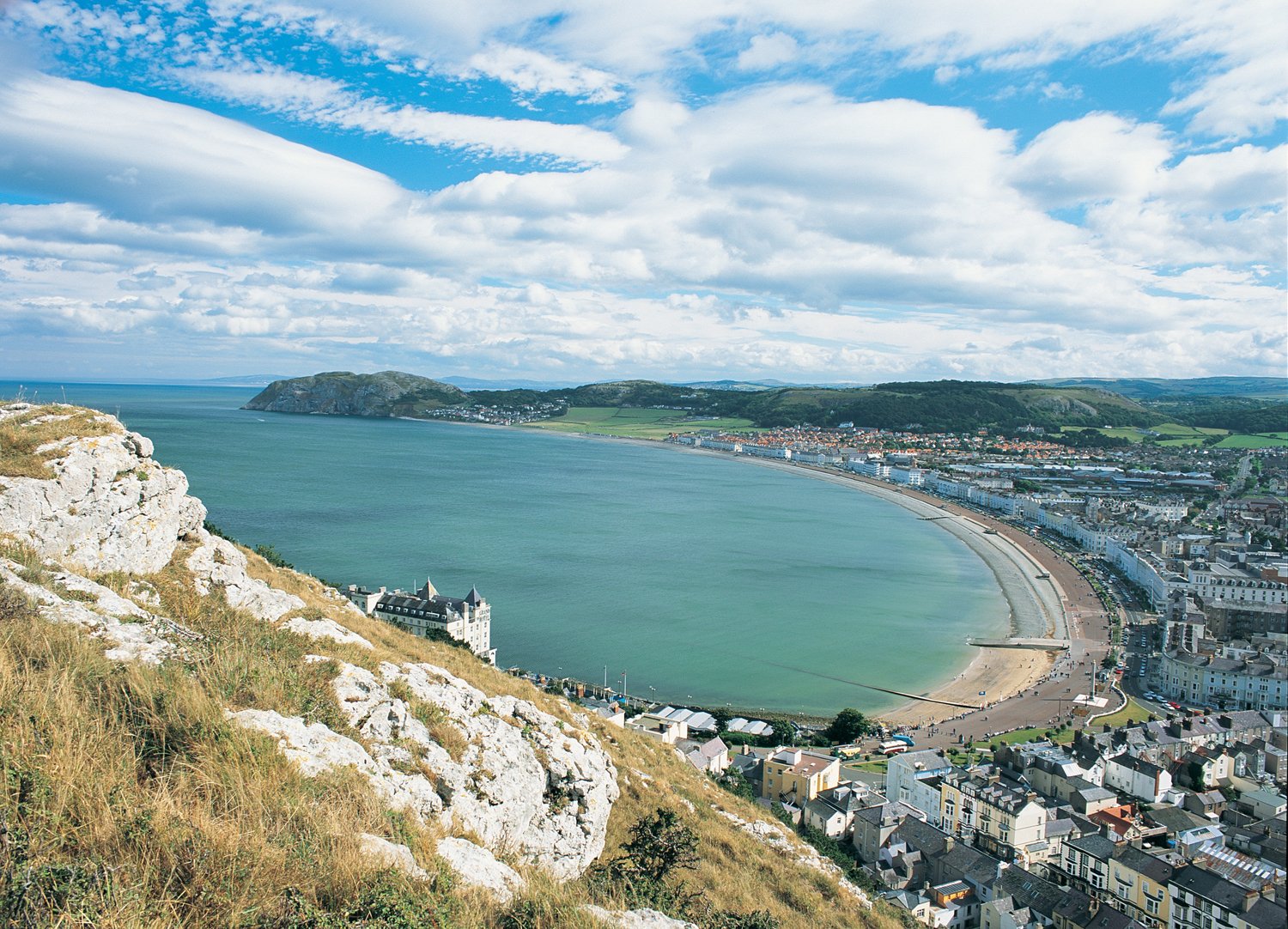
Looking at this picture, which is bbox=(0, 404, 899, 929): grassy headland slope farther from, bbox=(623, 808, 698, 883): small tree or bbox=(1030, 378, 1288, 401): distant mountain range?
bbox=(1030, 378, 1288, 401): distant mountain range

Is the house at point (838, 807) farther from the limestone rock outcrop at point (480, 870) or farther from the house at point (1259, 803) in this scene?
the limestone rock outcrop at point (480, 870)

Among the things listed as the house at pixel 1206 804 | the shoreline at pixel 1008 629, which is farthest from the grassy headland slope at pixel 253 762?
the shoreline at pixel 1008 629

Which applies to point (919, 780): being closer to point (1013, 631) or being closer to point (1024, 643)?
point (1024, 643)

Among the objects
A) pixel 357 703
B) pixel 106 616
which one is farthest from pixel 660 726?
pixel 106 616

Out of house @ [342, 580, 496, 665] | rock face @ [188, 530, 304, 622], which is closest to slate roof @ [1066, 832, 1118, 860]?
rock face @ [188, 530, 304, 622]

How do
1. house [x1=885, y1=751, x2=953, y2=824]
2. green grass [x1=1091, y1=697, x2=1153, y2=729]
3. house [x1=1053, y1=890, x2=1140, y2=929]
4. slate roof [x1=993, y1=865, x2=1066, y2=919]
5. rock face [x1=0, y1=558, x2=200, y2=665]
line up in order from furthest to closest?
green grass [x1=1091, y1=697, x2=1153, y2=729] → house [x1=885, y1=751, x2=953, y2=824] → slate roof [x1=993, y1=865, x2=1066, y2=919] → house [x1=1053, y1=890, x2=1140, y2=929] → rock face [x1=0, y1=558, x2=200, y2=665]

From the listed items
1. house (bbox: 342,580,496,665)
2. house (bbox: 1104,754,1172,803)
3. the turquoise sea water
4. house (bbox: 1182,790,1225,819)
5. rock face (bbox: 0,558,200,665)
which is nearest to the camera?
rock face (bbox: 0,558,200,665)
